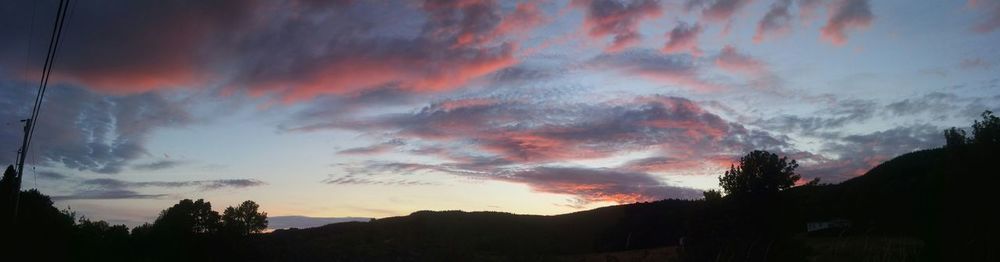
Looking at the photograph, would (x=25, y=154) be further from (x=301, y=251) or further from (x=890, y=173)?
(x=890, y=173)

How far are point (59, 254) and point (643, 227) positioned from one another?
216 ft

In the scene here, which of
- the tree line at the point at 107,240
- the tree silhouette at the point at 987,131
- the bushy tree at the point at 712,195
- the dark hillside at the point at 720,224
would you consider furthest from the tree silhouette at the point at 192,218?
the tree silhouette at the point at 987,131

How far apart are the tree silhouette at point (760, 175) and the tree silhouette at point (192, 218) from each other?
5183 cm

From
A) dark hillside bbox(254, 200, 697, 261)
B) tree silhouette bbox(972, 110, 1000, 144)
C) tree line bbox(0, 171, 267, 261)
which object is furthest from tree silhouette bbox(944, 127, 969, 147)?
tree line bbox(0, 171, 267, 261)

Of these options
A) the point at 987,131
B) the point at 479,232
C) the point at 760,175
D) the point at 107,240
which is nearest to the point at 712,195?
the point at 760,175

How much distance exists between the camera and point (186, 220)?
206ft

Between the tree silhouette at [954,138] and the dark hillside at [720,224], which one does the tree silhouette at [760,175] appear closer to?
the dark hillside at [720,224]

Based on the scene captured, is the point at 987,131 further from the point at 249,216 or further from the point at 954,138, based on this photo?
the point at 249,216

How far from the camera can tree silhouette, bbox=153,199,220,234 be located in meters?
61.2

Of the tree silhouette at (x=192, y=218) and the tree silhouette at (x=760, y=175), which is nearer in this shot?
the tree silhouette at (x=760, y=175)

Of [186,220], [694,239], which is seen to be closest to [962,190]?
[694,239]

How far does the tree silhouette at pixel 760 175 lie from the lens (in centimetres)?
2864

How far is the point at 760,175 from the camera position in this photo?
94.8ft

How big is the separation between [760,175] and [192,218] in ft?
193
